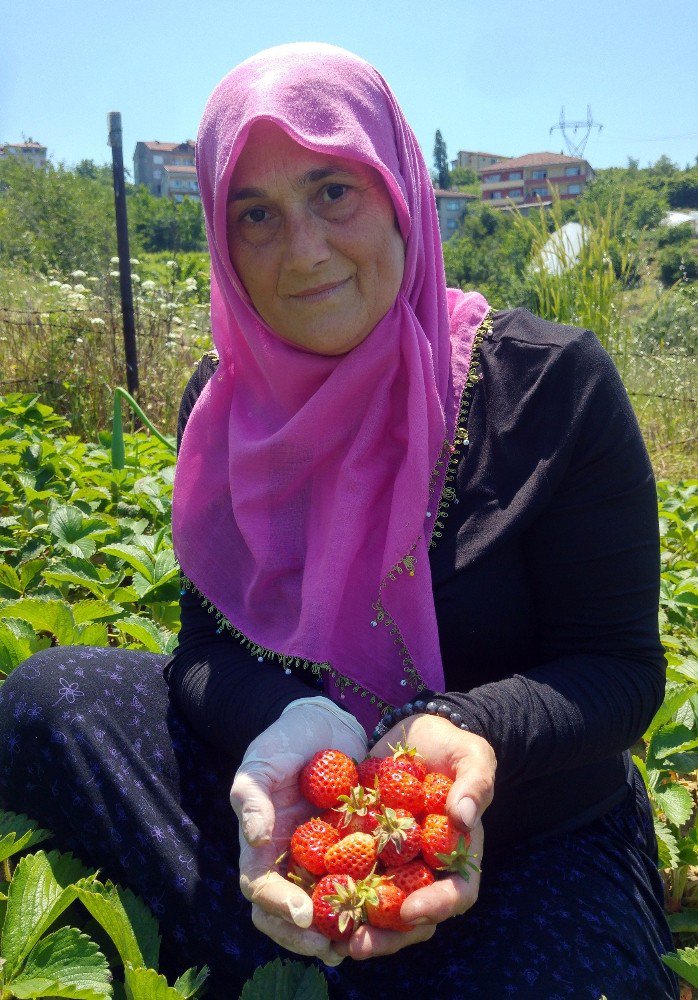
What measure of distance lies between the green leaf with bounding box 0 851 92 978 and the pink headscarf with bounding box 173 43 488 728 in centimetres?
46

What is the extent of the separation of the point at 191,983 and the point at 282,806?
0.26m

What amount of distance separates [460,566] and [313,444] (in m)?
0.34

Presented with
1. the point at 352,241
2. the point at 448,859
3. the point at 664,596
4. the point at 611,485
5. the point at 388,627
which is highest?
the point at 352,241

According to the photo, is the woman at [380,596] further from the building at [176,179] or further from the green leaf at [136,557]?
the building at [176,179]

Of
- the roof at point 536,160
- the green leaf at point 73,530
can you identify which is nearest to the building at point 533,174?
the roof at point 536,160

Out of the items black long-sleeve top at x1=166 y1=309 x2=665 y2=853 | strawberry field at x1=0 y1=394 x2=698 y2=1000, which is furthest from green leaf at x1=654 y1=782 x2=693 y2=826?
black long-sleeve top at x1=166 y1=309 x2=665 y2=853

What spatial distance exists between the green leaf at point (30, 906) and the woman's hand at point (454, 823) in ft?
1.39

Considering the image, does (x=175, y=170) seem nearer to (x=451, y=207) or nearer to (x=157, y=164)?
(x=157, y=164)

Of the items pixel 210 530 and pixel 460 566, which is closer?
pixel 460 566

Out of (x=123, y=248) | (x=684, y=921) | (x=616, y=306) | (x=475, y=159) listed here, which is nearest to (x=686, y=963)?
(x=684, y=921)

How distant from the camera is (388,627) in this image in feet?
4.81

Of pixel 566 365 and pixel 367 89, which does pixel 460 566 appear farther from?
pixel 367 89

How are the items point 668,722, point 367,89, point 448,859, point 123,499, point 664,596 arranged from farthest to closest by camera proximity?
point 123,499 → point 664,596 → point 668,722 → point 367,89 → point 448,859

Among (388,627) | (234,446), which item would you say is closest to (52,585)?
(234,446)
